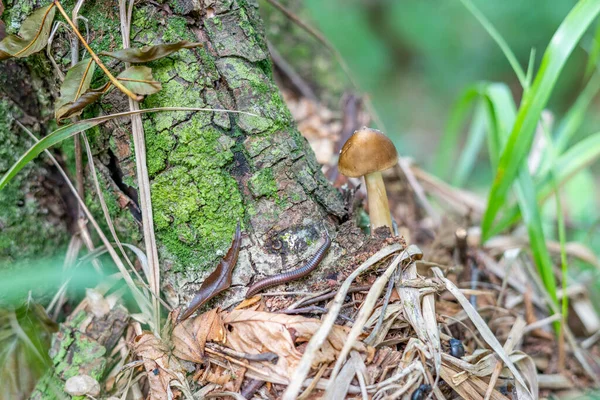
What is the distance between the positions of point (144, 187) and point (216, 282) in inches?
14.8

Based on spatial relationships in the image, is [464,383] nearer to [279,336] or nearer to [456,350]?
[456,350]

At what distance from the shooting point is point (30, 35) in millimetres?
1308

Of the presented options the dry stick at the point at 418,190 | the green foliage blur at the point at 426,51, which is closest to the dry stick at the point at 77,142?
the dry stick at the point at 418,190

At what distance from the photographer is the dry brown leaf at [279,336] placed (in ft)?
3.87

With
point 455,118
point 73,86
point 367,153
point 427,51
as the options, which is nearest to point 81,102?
point 73,86

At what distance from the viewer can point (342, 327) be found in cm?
122

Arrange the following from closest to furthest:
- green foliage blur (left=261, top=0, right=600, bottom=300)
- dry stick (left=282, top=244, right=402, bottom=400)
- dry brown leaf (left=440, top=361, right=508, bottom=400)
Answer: dry stick (left=282, top=244, right=402, bottom=400), dry brown leaf (left=440, top=361, right=508, bottom=400), green foliage blur (left=261, top=0, right=600, bottom=300)

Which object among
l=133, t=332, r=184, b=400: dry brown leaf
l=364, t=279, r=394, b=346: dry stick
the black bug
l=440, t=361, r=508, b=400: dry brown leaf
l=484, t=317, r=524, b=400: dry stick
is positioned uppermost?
l=133, t=332, r=184, b=400: dry brown leaf

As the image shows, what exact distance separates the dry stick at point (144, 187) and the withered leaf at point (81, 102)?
85mm

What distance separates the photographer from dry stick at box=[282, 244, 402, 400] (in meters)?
1.06

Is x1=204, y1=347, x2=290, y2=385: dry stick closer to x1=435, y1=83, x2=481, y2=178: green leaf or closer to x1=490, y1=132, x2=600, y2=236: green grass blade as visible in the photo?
x1=490, y1=132, x2=600, y2=236: green grass blade

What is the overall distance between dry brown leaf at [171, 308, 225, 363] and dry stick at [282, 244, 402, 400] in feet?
0.95

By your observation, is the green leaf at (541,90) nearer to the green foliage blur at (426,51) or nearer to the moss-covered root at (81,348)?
the moss-covered root at (81,348)

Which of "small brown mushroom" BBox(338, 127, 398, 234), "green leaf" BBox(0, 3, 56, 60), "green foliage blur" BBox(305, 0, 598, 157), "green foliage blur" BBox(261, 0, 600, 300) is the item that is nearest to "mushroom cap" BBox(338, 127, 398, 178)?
"small brown mushroom" BBox(338, 127, 398, 234)
